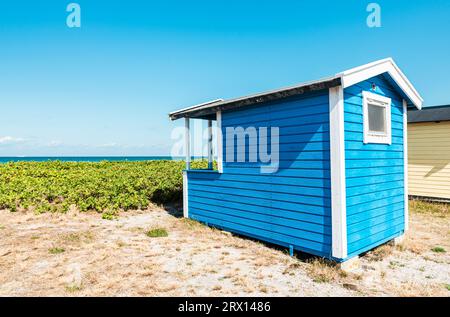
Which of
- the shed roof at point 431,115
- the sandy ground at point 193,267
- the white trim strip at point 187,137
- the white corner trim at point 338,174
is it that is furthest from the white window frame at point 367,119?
the shed roof at point 431,115

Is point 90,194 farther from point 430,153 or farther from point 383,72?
point 430,153

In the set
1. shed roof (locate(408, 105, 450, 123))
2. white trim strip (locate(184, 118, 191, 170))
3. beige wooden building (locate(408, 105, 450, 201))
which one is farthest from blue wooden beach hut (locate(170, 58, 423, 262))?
beige wooden building (locate(408, 105, 450, 201))

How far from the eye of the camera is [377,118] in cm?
565

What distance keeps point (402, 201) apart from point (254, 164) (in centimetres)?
326

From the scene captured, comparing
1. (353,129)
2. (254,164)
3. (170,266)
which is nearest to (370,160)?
(353,129)

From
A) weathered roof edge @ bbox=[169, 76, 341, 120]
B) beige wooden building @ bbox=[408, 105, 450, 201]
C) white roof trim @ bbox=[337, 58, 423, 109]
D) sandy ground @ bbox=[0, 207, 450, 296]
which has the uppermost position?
white roof trim @ bbox=[337, 58, 423, 109]

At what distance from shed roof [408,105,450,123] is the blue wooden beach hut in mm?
4813

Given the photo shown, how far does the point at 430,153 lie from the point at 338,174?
27.0 ft

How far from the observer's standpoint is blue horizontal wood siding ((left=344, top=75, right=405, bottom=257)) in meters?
4.85

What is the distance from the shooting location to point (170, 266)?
16.3 feet

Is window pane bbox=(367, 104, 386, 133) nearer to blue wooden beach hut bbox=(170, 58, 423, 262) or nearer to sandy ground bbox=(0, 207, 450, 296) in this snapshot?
blue wooden beach hut bbox=(170, 58, 423, 262)

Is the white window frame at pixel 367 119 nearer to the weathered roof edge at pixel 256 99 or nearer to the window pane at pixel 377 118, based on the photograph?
the window pane at pixel 377 118

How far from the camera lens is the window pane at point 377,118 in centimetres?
547
